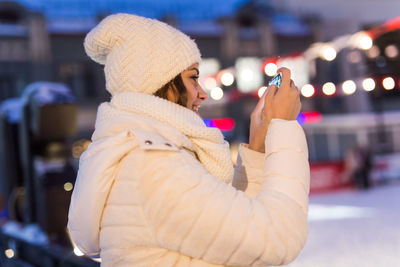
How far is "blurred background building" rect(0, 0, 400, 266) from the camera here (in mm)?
13505

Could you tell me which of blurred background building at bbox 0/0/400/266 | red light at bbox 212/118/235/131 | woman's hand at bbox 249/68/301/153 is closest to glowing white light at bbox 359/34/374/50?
blurred background building at bbox 0/0/400/266

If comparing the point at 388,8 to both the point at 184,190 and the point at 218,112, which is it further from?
the point at 184,190

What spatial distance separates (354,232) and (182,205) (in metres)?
5.19

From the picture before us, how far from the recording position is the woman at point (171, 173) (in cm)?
75

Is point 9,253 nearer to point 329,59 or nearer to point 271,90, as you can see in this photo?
point 271,90

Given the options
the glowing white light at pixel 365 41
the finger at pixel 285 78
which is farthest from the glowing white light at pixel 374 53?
the finger at pixel 285 78

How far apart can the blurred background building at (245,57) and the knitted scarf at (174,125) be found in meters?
10.0

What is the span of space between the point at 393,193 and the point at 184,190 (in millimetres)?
9619

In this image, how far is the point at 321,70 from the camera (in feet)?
60.5

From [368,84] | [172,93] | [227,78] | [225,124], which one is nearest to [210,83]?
[227,78]

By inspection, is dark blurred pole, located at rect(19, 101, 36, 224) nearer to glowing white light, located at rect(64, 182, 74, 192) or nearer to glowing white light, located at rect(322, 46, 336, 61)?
glowing white light, located at rect(64, 182, 74, 192)

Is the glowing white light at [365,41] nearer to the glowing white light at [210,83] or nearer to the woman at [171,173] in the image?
the glowing white light at [210,83]

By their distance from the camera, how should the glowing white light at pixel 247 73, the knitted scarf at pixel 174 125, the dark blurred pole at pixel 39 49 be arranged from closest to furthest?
the knitted scarf at pixel 174 125, the glowing white light at pixel 247 73, the dark blurred pole at pixel 39 49

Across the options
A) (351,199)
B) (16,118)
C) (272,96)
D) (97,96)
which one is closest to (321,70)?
(97,96)
